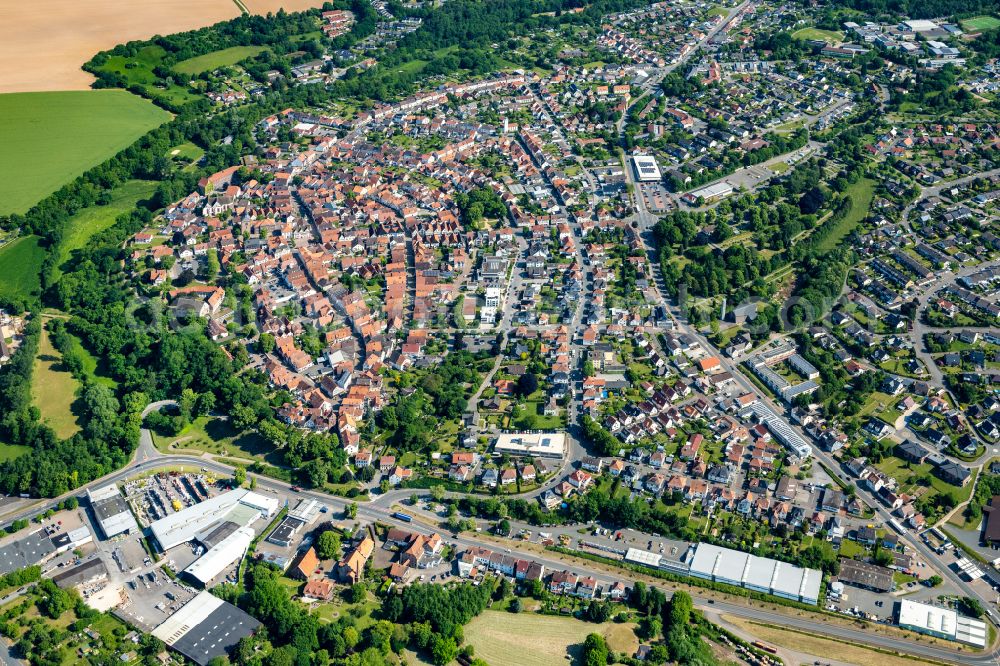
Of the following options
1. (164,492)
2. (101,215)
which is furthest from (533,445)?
(101,215)

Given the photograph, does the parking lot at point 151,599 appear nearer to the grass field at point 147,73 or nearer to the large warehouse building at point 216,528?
the large warehouse building at point 216,528

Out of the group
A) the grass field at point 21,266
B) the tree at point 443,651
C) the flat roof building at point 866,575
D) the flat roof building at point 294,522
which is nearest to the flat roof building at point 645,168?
the flat roof building at point 866,575

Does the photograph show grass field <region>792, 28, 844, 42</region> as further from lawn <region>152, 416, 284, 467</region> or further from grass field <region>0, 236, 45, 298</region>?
grass field <region>0, 236, 45, 298</region>

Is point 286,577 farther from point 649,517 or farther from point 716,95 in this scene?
point 716,95

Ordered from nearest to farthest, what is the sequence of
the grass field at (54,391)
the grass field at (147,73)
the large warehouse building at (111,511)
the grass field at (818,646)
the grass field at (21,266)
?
the grass field at (818,646) → the large warehouse building at (111,511) → the grass field at (54,391) → the grass field at (21,266) → the grass field at (147,73)

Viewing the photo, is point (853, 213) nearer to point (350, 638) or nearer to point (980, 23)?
point (980, 23)
